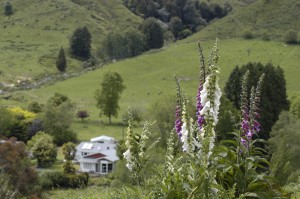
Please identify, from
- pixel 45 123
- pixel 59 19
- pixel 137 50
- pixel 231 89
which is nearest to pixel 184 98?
pixel 231 89

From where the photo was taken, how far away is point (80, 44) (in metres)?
142

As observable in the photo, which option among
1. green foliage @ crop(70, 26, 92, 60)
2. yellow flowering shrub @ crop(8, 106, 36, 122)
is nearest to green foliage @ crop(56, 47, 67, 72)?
green foliage @ crop(70, 26, 92, 60)

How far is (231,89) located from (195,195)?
5249cm

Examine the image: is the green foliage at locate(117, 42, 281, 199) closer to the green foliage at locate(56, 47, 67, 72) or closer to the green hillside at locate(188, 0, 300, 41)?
the green foliage at locate(56, 47, 67, 72)

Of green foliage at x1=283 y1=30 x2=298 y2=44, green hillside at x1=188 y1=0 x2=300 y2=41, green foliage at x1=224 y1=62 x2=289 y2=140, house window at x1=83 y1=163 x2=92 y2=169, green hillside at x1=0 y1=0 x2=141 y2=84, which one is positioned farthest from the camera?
green hillside at x1=188 y1=0 x2=300 y2=41

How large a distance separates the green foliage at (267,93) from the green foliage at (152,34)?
335 feet

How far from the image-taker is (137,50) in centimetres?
15200

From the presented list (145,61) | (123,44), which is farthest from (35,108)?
(123,44)

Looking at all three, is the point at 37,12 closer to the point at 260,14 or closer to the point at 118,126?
the point at 260,14

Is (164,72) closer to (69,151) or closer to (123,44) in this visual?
(123,44)

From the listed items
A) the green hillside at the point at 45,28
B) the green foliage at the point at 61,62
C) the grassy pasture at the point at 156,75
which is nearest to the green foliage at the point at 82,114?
the grassy pasture at the point at 156,75

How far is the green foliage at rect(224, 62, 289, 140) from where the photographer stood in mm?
53781

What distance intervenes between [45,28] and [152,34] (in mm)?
34142

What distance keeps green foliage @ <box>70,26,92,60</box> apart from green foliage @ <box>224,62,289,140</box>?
87224mm
